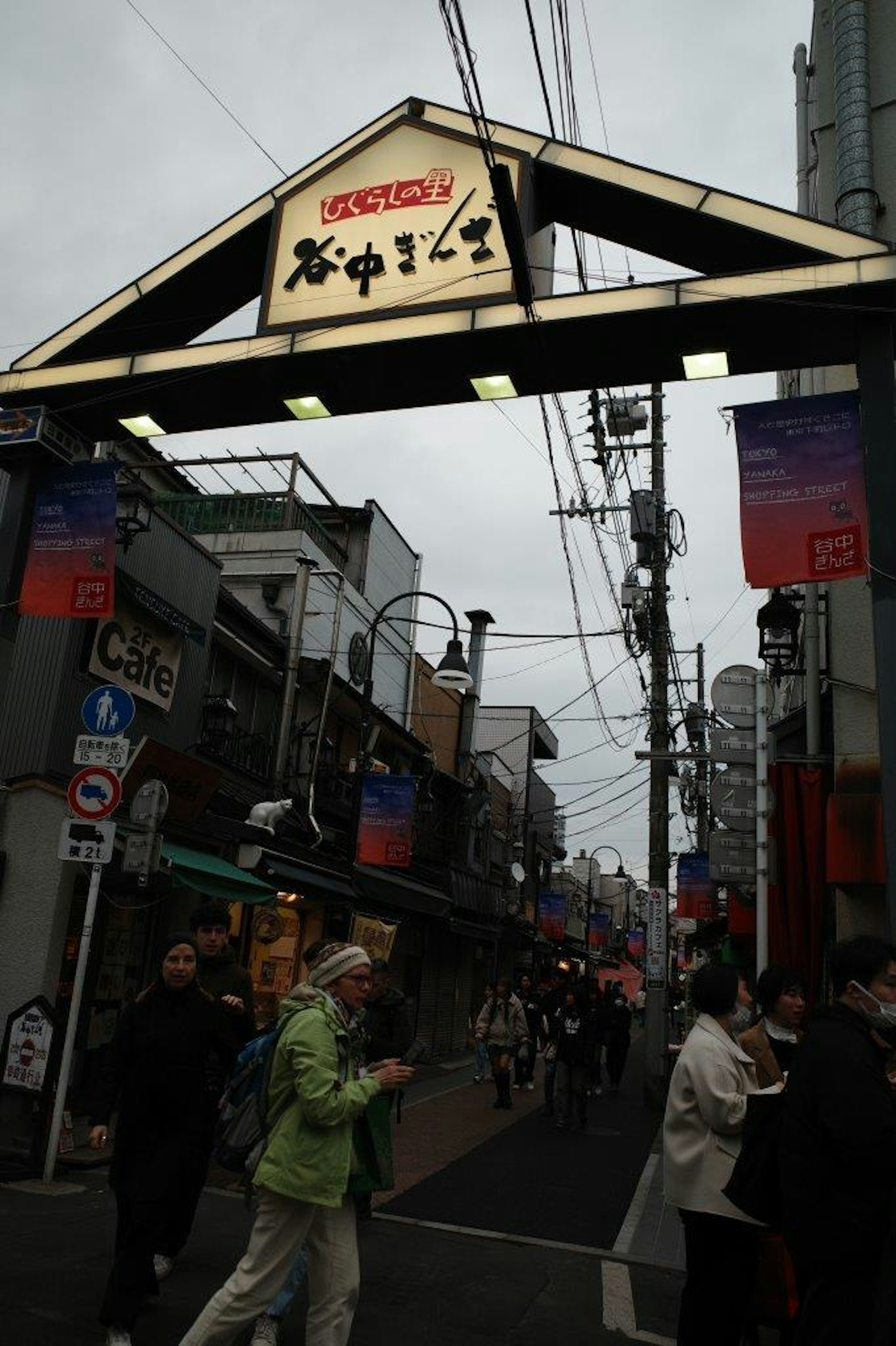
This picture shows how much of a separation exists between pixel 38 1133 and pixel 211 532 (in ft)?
53.1

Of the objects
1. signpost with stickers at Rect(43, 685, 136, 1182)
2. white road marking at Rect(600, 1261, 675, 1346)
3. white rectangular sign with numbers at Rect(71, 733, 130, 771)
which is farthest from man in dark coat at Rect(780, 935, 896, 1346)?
white rectangular sign with numbers at Rect(71, 733, 130, 771)

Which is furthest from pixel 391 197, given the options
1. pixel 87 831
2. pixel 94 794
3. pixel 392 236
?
pixel 87 831

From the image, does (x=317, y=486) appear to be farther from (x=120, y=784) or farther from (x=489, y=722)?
(x=489, y=722)

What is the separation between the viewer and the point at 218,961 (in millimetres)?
7332

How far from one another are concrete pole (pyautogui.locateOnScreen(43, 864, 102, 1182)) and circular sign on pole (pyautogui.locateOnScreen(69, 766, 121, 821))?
1.59 ft

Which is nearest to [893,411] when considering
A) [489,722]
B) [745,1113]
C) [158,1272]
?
[745,1113]

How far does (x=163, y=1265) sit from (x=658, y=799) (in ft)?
47.0

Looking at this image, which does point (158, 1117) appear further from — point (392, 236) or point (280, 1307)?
point (392, 236)

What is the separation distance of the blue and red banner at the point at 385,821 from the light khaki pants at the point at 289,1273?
13169 millimetres

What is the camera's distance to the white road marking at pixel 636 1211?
25.9 ft

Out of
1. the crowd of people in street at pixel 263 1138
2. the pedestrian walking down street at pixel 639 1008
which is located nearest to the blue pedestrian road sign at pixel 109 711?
the crowd of people in street at pixel 263 1138

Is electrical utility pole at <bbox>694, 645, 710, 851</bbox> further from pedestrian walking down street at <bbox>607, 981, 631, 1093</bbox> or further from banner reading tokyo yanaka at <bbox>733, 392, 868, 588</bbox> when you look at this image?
banner reading tokyo yanaka at <bbox>733, 392, 868, 588</bbox>

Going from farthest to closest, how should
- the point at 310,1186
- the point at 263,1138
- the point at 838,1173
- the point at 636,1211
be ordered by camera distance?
the point at 636,1211 → the point at 263,1138 → the point at 310,1186 → the point at 838,1173

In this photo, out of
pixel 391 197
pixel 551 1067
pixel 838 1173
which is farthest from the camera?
pixel 551 1067
